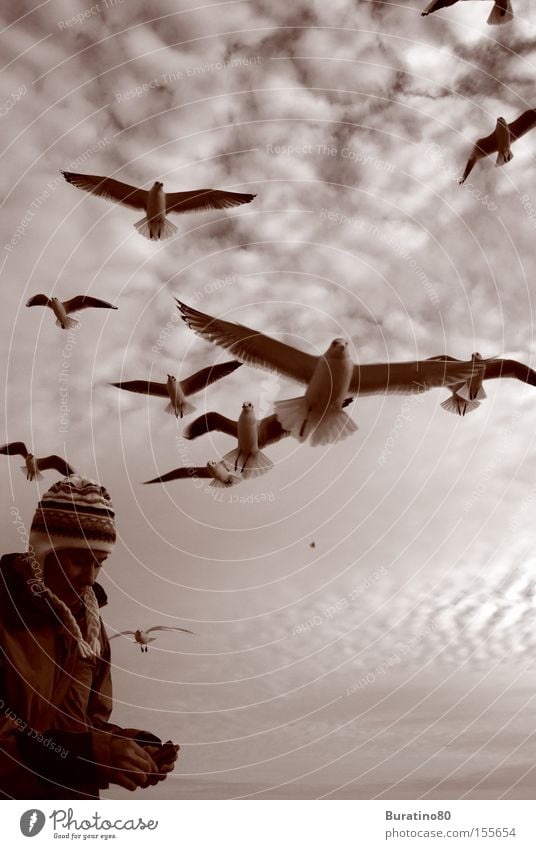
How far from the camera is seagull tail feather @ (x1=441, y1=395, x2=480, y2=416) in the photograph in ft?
48.1

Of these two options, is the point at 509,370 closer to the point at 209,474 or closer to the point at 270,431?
the point at 270,431

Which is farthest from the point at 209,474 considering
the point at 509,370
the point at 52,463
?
the point at 509,370

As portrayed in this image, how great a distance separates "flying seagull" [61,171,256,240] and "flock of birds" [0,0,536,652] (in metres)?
0.02

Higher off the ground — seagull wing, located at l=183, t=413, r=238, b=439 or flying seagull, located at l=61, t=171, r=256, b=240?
flying seagull, located at l=61, t=171, r=256, b=240

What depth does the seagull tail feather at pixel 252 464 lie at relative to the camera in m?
15.0

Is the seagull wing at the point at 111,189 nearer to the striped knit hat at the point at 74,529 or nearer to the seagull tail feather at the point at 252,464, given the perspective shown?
the seagull tail feather at the point at 252,464

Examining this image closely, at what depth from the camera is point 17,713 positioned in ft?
37.3

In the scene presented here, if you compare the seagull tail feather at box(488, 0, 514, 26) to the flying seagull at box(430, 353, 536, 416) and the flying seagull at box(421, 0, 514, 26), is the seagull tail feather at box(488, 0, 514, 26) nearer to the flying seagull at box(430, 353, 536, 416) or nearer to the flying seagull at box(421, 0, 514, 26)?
the flying seagull at box(421, 0, 514, 26)

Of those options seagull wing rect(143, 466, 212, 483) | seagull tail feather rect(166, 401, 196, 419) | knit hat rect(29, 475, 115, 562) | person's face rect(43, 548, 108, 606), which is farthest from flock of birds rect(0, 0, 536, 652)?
person's face rect(43, 548, 108, 606)

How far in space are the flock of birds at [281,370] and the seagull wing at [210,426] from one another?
20 mm

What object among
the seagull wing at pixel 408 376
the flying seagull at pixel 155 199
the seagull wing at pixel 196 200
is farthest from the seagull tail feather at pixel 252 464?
the seagull wing at pixel 196 200
